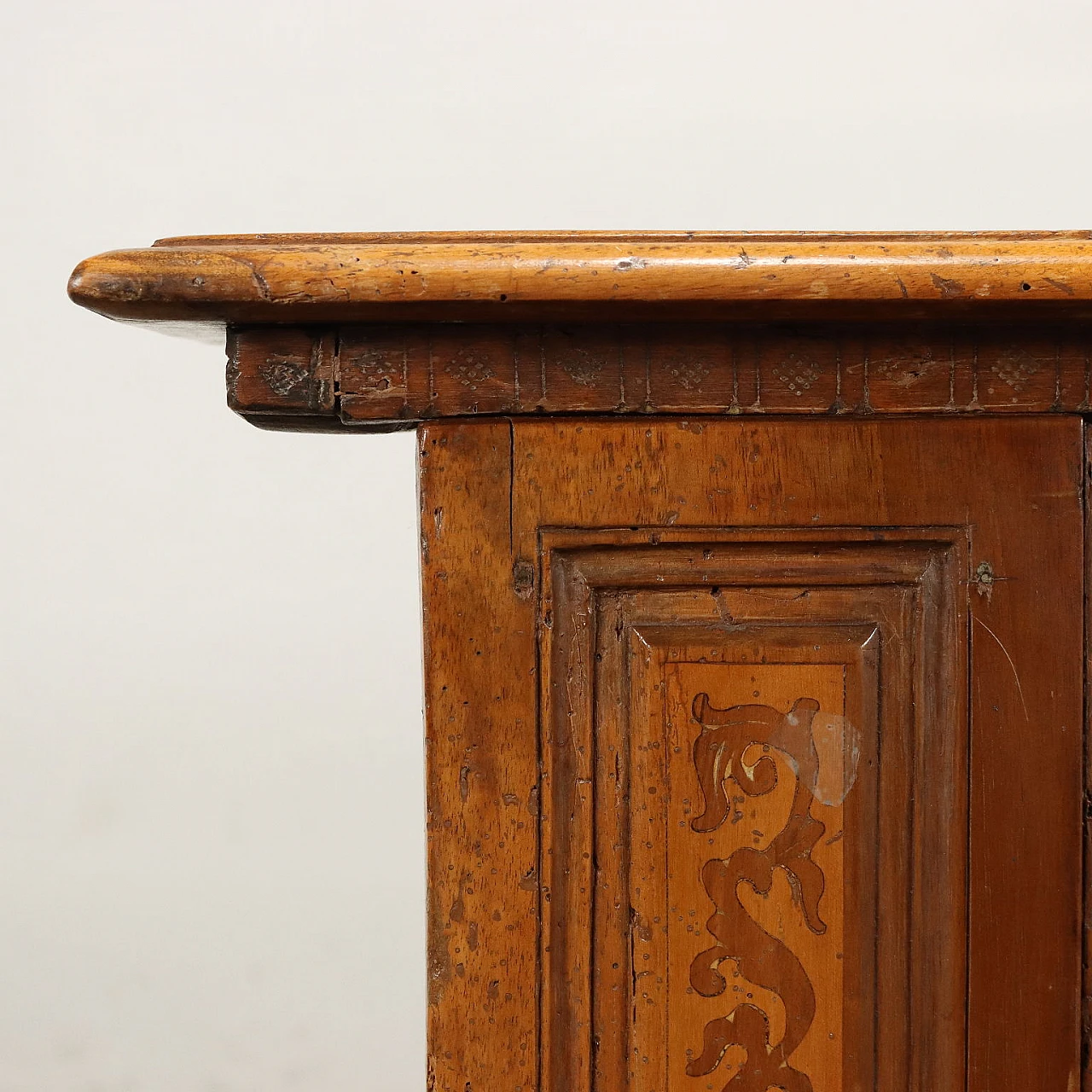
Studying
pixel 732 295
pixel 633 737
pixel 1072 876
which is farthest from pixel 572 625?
pixel 1072 876

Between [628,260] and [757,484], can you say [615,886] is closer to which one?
[757,484]

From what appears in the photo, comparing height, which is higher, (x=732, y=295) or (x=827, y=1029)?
(x=732, y=295)

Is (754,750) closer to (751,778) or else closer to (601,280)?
(751,778)

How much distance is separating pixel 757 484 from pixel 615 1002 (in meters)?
0.30

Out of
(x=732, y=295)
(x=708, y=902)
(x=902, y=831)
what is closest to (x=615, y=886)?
(x=708, y=902)

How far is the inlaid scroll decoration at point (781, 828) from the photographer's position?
0.60 metres

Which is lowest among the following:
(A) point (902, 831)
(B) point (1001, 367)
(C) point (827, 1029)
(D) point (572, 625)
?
(C) point (827, 1029)

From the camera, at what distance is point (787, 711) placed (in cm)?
61

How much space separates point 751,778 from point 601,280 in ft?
0.92

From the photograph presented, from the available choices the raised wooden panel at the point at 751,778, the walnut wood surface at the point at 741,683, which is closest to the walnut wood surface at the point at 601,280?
the walnut wood surface at the point at 741,683

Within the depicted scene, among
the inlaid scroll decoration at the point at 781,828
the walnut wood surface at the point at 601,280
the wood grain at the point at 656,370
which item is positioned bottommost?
the inlaid scroll decoration at the point at 781,828

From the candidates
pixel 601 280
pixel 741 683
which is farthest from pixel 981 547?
pixel 601 280

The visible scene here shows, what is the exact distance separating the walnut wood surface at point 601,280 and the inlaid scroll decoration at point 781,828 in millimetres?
217

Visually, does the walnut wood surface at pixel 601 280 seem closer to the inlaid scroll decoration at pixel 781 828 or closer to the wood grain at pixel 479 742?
the wood grain at pixel 479 742
